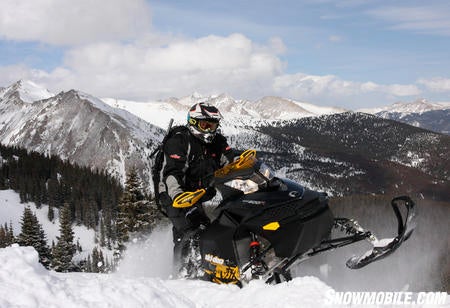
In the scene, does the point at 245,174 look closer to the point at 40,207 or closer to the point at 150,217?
the point at 150,217

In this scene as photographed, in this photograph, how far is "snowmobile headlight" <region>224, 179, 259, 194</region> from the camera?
6.36 meters

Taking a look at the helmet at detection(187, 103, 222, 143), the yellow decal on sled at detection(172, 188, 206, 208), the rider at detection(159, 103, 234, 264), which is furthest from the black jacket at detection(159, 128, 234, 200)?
the yellow decal on sled at detection(172, 188, 206, 208)

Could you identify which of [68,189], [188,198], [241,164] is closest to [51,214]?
[68,189]

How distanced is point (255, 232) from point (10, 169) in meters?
138

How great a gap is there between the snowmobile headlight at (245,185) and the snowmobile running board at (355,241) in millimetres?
914

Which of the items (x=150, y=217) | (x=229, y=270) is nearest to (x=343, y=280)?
(x=229, y=270)

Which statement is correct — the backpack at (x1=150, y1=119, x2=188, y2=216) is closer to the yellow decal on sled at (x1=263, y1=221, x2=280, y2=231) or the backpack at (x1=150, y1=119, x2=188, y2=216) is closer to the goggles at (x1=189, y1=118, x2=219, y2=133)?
the goggles at (x1=189, y1=118, x2=219, y2=133)

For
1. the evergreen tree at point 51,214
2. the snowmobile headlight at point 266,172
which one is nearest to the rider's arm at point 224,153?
the snowmobile headlight at point 266,172

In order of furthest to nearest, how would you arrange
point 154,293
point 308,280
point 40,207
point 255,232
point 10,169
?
point 10,169 → point 40,207 → point 255,232 → point 308,280 → point 154,293

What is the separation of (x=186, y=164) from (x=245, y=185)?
1.53 m

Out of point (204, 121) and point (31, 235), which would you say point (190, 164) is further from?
point (31, 235)

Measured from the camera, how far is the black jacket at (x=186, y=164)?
720 centimetres

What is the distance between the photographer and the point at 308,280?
18.1 ft

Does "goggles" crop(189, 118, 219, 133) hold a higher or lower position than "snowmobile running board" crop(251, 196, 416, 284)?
higher
